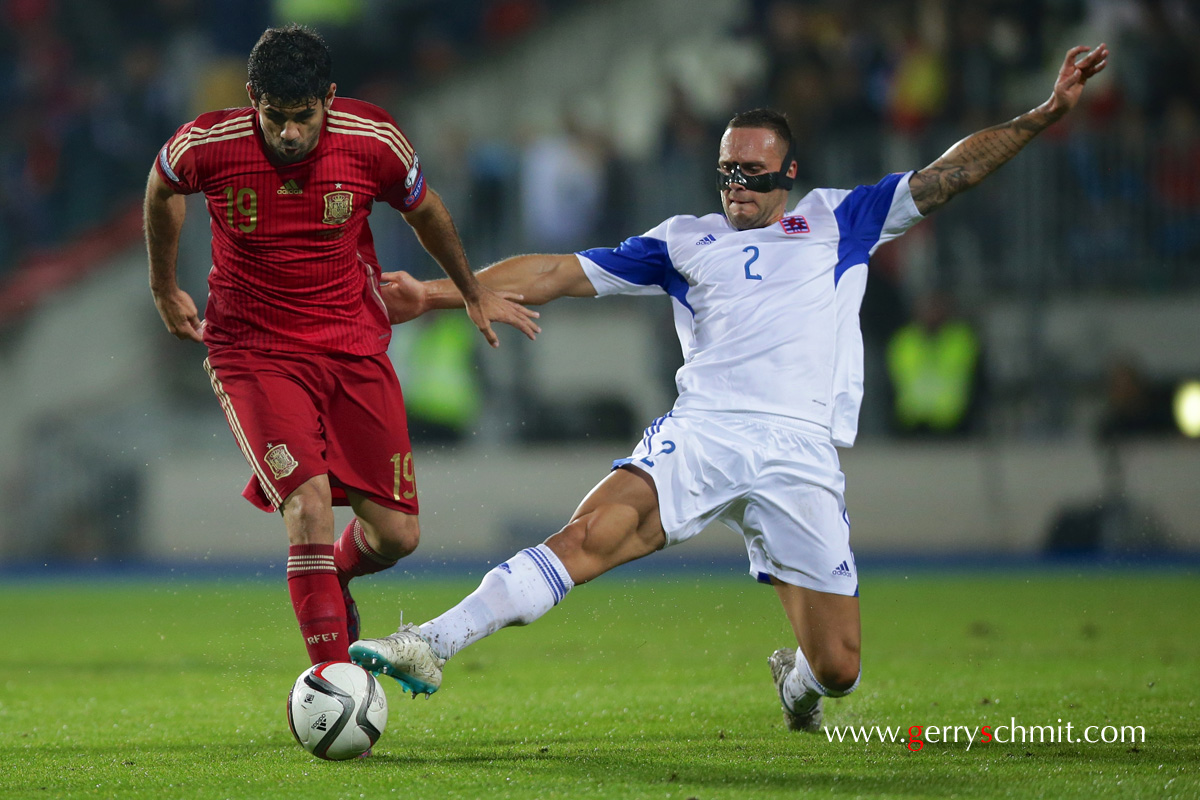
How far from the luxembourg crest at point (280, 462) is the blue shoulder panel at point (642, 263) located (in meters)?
1.36

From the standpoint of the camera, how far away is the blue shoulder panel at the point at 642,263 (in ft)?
17.9

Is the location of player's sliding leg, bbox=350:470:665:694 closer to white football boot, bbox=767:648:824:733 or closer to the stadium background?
white football boot, bbox=767:648:824:733

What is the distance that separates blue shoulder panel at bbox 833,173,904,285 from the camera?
539cm

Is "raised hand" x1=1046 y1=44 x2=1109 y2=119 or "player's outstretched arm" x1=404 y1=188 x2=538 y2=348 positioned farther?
"raised hand" x1=1046 y1=44 x2=1109 y2=119

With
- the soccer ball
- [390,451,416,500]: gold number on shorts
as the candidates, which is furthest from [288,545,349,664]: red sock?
[390,451,416,500]: gold number on shorts

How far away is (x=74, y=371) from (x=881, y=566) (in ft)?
28.1

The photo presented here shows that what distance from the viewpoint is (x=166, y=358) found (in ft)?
49.8

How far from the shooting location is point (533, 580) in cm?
446

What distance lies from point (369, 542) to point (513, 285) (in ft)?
3.69

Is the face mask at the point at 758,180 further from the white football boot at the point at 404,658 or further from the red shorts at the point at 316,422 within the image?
the white football boot at the point at 404,658

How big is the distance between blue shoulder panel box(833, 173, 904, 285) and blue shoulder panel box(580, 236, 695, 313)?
24.0 inches

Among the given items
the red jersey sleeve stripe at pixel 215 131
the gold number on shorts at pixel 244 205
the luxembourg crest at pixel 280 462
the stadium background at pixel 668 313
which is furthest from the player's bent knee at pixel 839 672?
the stadium background at pixel 668 313

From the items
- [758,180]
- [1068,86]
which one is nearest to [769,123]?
[758,180]

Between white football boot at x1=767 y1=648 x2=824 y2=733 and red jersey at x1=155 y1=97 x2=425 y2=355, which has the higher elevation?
red jersey at x1=155 y1=97 x2=425 y2=355
